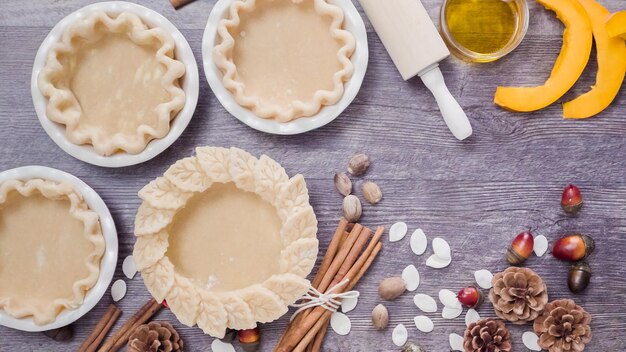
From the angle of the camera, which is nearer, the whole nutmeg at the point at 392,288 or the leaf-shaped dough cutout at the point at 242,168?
the leaf-shaped dough cutout at the point at 242,168

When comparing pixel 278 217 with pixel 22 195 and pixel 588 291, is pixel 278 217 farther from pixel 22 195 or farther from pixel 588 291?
pixel 588 291

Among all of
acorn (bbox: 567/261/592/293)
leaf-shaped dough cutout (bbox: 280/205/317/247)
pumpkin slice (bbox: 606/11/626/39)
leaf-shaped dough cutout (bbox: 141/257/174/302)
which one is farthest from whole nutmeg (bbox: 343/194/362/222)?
pumpkin slice (bbox: 606/11/626/39)

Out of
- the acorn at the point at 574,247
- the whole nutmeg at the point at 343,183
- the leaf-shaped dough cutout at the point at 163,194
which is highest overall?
the leaf-shaped dough cutout at the point at 163,194

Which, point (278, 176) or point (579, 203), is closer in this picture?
point (278, 176)

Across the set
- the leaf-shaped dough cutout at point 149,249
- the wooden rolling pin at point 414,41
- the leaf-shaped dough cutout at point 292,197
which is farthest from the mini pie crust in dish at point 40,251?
the wooden rolling pin at point 414,41

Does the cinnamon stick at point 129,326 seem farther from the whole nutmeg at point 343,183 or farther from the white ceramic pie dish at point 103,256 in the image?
the whole nutmeg at point 343,183

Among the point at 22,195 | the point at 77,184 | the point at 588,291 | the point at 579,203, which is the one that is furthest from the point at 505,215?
the point at 22,195

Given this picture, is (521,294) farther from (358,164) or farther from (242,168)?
(242,168)
